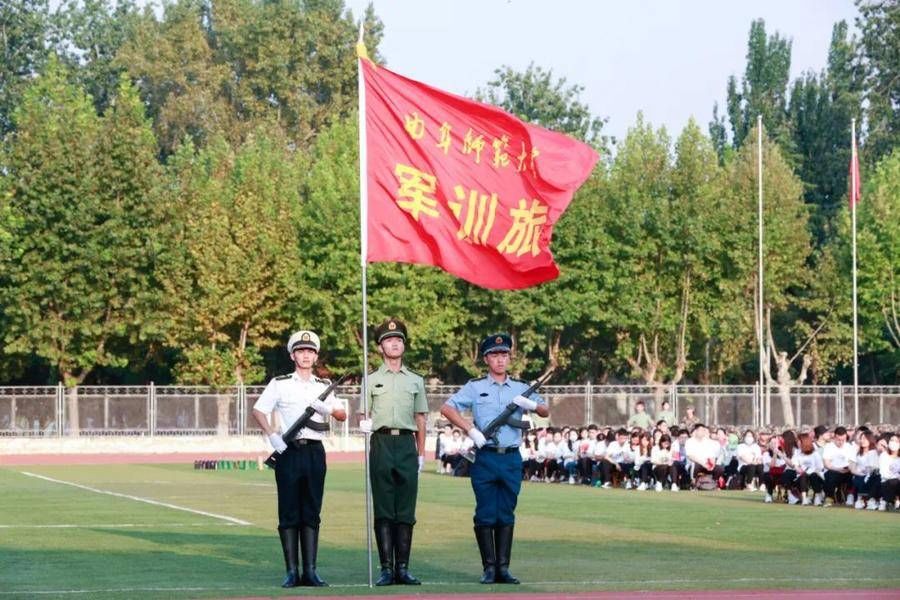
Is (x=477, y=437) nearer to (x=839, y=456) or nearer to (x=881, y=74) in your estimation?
(x=839, y=456)

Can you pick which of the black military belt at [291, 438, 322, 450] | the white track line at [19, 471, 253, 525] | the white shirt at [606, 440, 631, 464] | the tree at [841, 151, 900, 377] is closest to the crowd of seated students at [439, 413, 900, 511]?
the white shirt at [606, 440, 631, 464]

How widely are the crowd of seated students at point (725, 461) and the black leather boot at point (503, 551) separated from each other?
12723 mm

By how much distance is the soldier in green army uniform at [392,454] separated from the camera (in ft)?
47.8

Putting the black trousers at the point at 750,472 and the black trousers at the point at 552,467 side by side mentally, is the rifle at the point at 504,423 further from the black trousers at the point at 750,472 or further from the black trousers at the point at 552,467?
the black trousers at the point at 552,467

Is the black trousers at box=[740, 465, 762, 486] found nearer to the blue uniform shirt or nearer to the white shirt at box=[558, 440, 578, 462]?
the white shirt at box=[558, 440, 578, 462]

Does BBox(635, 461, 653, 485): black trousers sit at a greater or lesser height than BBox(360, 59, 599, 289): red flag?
lesser

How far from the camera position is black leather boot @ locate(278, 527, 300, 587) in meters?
14.2

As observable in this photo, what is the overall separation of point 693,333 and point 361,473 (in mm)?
23915

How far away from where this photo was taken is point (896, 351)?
2422 inches

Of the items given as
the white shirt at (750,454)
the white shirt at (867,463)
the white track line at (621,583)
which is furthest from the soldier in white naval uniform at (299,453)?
the white shirt at (750,454)

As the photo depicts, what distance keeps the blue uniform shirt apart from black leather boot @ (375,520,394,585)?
1.04m

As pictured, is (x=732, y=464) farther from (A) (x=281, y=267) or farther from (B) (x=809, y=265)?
(B) (x=809, y=265)

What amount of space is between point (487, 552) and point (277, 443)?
1.80m

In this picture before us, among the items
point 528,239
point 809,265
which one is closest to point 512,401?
point 528,239
